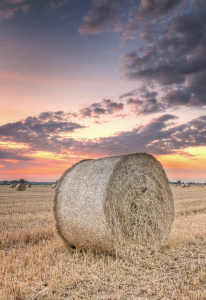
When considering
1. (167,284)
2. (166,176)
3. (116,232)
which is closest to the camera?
(167,284)

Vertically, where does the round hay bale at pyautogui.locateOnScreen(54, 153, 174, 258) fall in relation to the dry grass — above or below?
above

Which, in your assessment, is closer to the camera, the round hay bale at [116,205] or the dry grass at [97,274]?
the dry grass at [97,274]

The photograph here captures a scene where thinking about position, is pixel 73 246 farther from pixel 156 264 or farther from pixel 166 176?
pixel 166 176

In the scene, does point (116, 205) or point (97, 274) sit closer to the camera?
point (97, 274)

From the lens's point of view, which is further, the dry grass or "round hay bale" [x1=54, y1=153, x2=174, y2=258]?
"round hay bale" [x1=54, y1=153, x2=174, y2=258]

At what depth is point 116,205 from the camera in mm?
5508

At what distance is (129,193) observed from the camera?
19.4 feet

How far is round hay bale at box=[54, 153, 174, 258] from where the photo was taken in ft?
17.3

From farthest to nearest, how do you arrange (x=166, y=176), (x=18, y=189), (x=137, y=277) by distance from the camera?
1. (x=18, y=189)
2. (x=166, y=176)
3. (x=137, y=277)

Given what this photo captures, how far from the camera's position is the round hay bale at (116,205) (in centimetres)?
527

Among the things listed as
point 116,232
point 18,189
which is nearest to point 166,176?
point 116,232

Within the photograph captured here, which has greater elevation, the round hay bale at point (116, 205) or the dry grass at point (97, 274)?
the round hay bale at point (116, 205)

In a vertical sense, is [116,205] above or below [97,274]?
above

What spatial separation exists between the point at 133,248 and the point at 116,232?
61 centimetres
